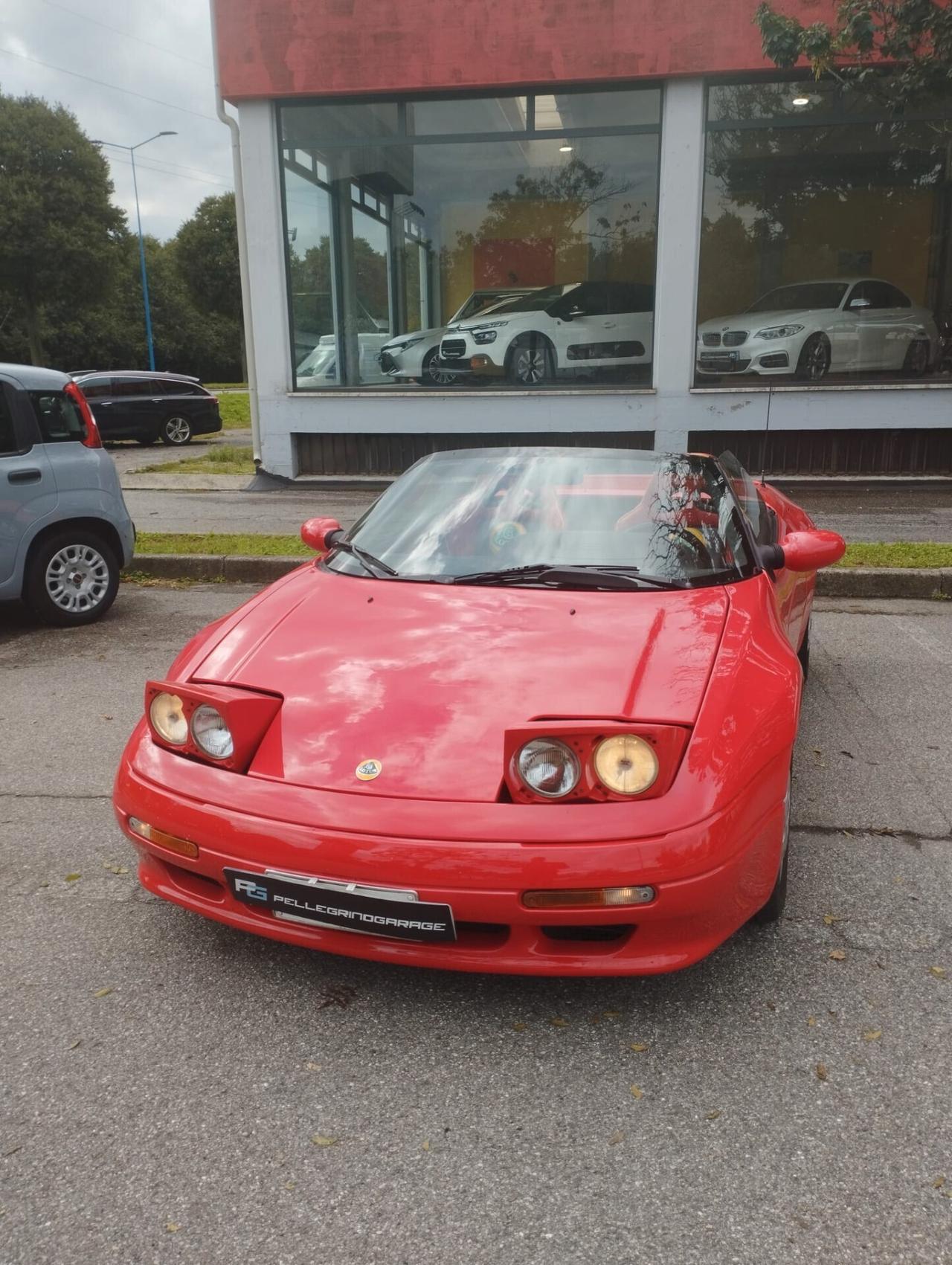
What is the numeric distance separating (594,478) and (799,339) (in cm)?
999

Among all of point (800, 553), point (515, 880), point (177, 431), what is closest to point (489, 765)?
point (515, 880)

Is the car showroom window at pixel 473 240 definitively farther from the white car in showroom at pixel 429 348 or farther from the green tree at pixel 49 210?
the green tree at pixel 49 210

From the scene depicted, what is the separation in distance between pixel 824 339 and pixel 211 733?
11715 mm

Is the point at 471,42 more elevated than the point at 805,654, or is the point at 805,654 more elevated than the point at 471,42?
the point at 471,42

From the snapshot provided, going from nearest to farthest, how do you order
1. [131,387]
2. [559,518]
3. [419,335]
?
[559,518] < [419,335] < [131,387]

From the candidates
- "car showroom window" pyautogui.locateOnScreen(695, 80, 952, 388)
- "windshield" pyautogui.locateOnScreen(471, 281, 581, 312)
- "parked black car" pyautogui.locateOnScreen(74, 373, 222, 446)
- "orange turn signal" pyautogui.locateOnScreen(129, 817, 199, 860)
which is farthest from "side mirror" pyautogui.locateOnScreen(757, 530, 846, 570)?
"parked black car" pyautogui.locateOnScreen(74, 373, 222, 446)

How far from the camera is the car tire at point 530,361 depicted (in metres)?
12.7

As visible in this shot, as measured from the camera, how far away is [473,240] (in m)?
13.4

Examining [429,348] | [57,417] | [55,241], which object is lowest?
[57,417]

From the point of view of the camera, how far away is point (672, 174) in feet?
39.2

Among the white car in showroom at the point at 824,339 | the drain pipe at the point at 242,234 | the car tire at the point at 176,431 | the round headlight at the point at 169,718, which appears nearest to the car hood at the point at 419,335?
the drain pipe at the point at 242,234

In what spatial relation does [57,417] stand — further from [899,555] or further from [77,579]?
[899,555]

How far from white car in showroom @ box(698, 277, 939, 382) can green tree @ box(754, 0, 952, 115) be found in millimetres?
2318

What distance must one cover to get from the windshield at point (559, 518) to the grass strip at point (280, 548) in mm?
3916
